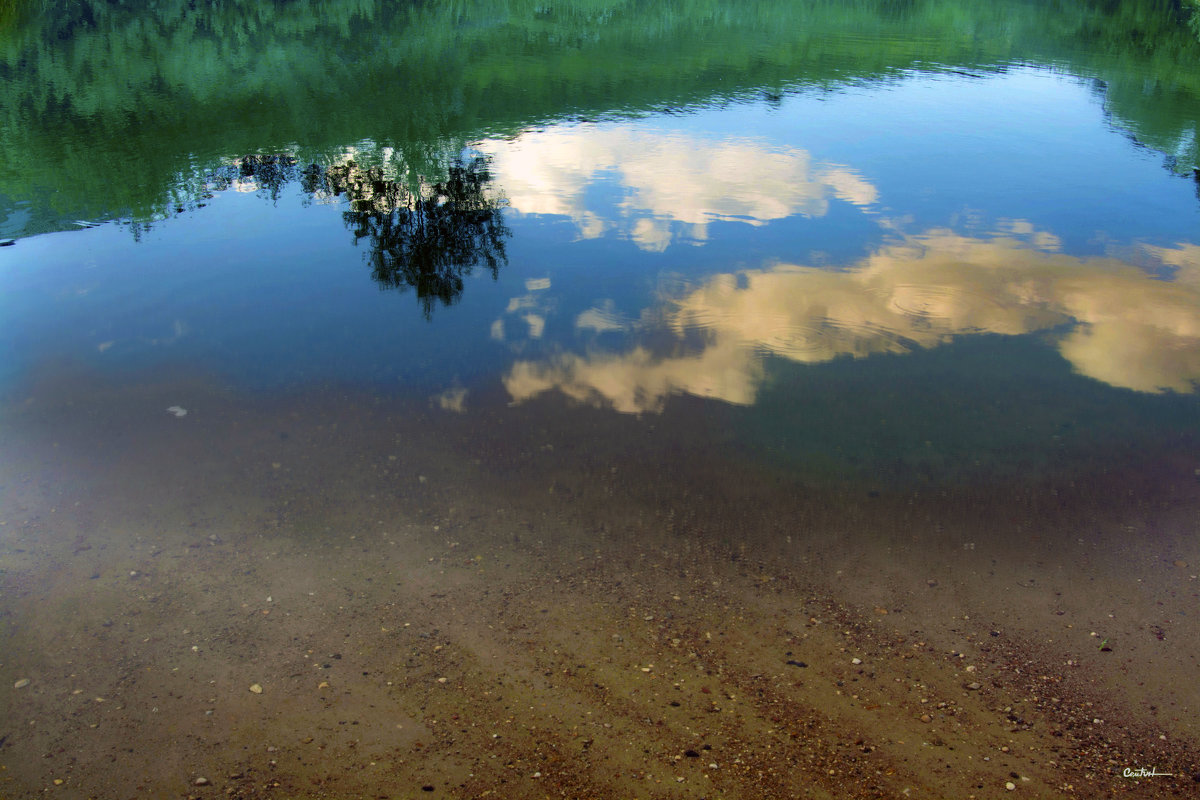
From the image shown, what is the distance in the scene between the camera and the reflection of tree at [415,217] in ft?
33.3

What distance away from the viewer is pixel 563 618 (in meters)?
5.08

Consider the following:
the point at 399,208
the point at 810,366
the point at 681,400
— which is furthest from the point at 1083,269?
the point at 399,208

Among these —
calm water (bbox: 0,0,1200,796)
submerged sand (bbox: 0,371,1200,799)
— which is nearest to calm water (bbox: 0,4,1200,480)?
calm water (bbox: 0,0,1200,796)

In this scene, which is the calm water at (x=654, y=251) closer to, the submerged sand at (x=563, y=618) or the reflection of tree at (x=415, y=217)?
the reflection of tree at (x=415, y=217)

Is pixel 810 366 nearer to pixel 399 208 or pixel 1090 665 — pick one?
pixel 1090 665

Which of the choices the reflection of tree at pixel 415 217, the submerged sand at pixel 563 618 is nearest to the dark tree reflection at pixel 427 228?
the reflection of tree at pixel 415 217

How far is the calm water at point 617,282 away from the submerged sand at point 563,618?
10cm

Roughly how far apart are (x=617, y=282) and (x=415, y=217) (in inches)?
143

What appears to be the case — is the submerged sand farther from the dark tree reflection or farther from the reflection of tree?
the reflection of tree

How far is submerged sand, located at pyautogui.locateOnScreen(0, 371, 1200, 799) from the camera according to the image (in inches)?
165

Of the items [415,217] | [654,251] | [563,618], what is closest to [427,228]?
[415,217]

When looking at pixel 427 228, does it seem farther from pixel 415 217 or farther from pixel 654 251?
pixel 654 251

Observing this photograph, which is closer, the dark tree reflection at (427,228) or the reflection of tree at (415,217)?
the dark tree reflection at (427,228)

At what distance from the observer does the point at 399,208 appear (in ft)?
40.0
